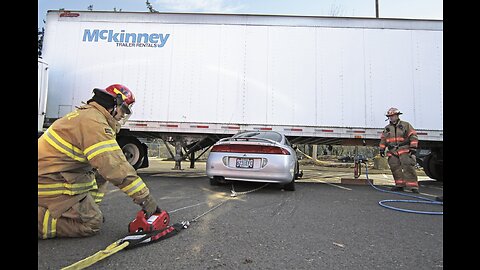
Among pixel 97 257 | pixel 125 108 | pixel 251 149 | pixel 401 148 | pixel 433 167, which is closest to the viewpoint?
pixel 97 257

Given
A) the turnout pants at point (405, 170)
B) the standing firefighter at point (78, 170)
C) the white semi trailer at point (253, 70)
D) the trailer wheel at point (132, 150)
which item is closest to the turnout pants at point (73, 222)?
the standing firefighter at point (78, 170)

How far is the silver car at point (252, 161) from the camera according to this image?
5.13m

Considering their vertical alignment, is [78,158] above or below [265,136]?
below

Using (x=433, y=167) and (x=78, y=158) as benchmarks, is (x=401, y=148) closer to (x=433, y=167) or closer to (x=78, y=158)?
(x=433, y=167)

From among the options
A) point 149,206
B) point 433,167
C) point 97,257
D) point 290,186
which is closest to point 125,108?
point 149,206

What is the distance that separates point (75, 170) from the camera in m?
2.51

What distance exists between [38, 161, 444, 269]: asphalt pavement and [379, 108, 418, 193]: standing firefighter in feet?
6.05

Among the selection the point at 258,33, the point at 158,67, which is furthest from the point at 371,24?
the point at 158,67

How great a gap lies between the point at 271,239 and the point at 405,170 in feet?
16.9
